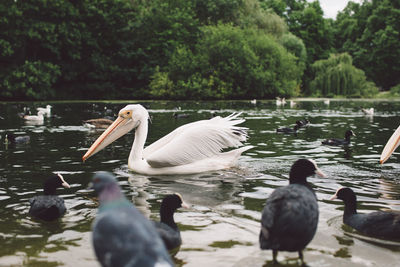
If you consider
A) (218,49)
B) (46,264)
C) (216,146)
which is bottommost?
(46,264)

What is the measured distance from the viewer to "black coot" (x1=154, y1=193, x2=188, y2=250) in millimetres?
4031

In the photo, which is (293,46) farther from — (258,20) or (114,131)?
(114,131)

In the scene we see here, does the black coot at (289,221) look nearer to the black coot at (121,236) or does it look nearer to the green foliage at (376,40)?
the black coot at (121,236)

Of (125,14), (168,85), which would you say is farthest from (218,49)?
(125,14)

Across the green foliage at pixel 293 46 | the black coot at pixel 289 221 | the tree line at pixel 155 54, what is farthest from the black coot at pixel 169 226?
the green foliage at pixel 293 46

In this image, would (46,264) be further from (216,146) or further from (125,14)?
(125,14)

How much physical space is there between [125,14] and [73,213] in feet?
142

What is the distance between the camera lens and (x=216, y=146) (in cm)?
770

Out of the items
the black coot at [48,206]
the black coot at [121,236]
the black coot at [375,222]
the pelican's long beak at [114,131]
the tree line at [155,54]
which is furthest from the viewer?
the tree line at [155,54]

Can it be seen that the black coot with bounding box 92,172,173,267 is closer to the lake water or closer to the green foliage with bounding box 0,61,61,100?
the lake water

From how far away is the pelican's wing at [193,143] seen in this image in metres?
7.26

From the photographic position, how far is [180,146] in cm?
736

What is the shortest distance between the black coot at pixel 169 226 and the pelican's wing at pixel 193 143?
2743mm

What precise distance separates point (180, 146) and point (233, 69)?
34159 millimetres
